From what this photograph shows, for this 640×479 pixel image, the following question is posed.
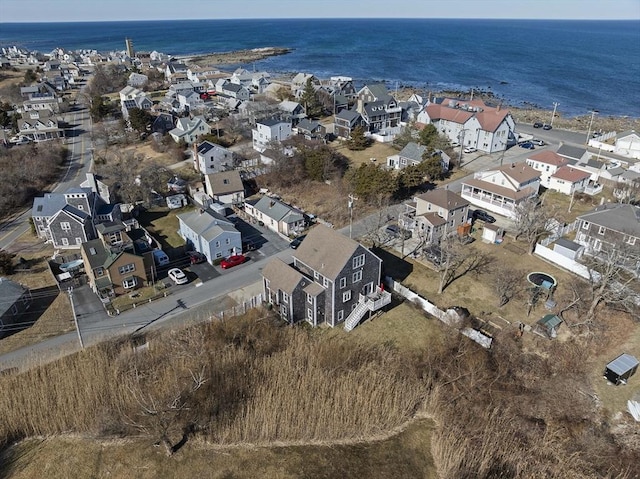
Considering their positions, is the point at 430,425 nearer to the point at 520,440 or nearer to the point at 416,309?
the point at 520,440

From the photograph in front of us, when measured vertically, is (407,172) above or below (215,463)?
above

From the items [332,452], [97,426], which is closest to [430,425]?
[332,452]

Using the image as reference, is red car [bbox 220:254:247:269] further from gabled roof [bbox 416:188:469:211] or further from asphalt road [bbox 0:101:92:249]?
asphalt road [bbox 0:101:92:249]

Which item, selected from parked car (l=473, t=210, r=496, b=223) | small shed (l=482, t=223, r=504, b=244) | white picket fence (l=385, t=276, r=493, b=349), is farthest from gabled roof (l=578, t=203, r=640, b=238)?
white picket fence (l=385, t=276, r=493, b=349)

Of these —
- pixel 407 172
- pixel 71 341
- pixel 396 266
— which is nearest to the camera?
pixel 71 341

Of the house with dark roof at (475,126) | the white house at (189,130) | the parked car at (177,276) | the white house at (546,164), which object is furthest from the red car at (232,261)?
A: the house with dark roof at (475,126)
